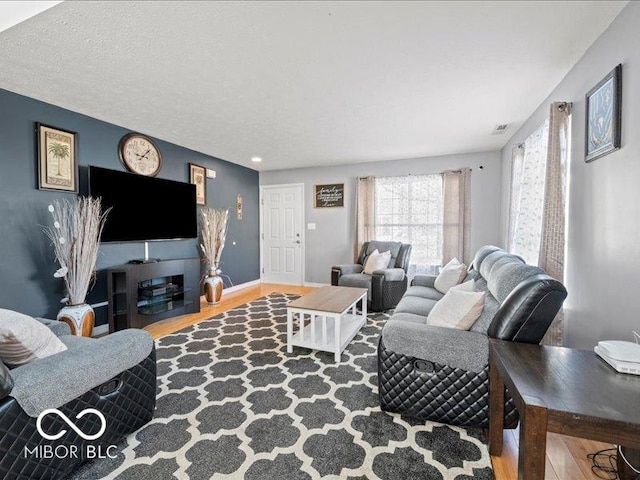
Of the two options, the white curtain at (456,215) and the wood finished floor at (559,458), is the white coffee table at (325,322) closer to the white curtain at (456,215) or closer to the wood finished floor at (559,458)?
the wood finished floor at (559,458)

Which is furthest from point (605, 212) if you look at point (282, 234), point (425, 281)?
point (282, 234)

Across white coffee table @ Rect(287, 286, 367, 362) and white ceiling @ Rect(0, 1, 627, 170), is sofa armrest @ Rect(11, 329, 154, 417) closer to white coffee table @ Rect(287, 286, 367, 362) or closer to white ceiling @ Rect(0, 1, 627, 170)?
white coffee table @ Rect(287, 286, 367, 362)

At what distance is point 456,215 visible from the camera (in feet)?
15.3

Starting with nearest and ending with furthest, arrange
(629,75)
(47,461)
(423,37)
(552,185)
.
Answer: (47,461), (629,75), (423,37), (552,185)

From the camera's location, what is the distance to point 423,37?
181cm

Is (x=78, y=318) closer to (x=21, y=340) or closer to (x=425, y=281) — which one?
(x=21, y=340)

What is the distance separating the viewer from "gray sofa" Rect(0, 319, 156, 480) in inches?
44.6

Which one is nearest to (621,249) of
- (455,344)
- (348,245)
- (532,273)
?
(532,273)

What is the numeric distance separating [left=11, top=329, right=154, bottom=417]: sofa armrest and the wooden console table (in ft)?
5.96

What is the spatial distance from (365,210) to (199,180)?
2.83 metres

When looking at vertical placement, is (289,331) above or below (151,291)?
below

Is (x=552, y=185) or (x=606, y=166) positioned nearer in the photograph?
(x=606, y=166)

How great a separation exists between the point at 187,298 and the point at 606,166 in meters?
4.28

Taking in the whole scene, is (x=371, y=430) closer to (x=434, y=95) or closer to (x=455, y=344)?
(x=455, y=344)
